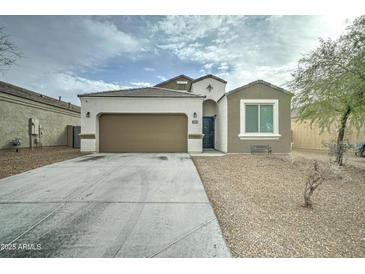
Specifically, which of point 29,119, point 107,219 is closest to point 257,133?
point 107,219

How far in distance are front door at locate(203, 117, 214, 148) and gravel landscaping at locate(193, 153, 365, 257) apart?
821 cm

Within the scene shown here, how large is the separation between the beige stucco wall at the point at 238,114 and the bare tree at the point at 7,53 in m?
9.08

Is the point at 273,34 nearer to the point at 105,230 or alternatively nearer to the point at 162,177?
the point at 162,177

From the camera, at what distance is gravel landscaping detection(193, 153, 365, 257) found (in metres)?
2.23

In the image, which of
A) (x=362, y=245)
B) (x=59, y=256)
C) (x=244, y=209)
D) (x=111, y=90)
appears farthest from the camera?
(x=111, y=90)

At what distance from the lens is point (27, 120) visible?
13.2m

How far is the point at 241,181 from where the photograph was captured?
5047mm

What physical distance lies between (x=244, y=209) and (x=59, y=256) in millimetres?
2654

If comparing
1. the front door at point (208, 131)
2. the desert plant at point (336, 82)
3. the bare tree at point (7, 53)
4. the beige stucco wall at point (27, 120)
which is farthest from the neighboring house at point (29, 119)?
the desert plant at point (336, 82)

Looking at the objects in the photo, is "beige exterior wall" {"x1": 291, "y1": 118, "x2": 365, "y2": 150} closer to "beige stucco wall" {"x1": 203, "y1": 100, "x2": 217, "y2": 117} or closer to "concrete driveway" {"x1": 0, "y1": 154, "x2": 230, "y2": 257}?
"beige stucco wall" {"x1": 203, "y1": 100, "x2": 217, "y2": 117}

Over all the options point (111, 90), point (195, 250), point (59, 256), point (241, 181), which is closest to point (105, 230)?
point (59, 256)

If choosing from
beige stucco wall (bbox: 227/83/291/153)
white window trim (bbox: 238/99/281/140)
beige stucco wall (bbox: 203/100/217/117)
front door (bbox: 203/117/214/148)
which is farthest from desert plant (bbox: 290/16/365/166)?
front door (bbox: 203/117/214/148)

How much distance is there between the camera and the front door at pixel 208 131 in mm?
13516

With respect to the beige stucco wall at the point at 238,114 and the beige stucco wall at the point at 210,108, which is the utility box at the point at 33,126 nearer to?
the beige stucco wall at the point at 210,108
